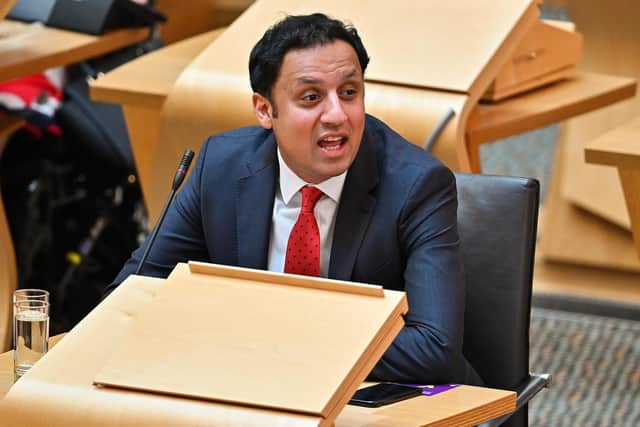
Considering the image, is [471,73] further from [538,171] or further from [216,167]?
[538,171]

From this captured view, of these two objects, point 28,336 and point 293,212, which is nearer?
point 28,336

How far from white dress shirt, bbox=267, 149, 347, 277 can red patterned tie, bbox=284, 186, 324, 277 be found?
2 centimetres

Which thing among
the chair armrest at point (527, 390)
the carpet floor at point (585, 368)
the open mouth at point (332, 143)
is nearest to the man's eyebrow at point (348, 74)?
the open mouth at point (332, 143)

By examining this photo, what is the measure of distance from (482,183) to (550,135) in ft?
14.4

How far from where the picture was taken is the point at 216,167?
2.62 meters

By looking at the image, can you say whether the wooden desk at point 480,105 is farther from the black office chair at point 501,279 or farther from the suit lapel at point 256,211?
the suit lapel at point 256,211

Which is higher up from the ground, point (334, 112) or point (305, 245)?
point (334, 112)

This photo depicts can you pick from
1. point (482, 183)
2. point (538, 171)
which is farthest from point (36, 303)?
point (538, 171)

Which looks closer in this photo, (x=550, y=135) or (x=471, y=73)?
(x=471, y=73)

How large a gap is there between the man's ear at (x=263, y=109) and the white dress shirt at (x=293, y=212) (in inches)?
3.0

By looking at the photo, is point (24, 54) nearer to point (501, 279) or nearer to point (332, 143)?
point (332, 143)

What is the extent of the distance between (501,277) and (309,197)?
0.40 metres

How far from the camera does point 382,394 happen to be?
6.67 feet

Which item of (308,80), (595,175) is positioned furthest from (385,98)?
(595,175)
